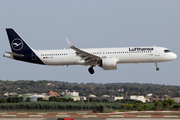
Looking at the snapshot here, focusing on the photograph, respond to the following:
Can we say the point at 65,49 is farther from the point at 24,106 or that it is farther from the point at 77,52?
the point at 24,106

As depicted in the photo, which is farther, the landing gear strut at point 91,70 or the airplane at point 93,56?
the landing gear strut at point 91,70

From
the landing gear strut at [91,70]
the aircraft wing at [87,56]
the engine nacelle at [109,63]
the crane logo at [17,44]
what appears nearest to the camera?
the aircraft wing at [87,56]

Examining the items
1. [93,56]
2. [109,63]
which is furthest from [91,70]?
[109,63]

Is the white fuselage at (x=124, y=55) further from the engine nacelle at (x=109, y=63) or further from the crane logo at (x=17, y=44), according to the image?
the crane logo at (x=17, y=44)

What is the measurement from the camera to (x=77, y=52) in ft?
116

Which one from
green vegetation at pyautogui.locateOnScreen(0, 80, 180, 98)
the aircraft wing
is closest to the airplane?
the aircraft wing

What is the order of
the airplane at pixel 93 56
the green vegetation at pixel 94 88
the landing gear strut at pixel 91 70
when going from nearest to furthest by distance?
the airplane at pixel 93 56
the landing gear strut at pixel 91 70
the green vegetation at pixel 94 88

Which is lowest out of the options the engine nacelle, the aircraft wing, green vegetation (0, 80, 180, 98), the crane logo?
green vegetation (0, 80, 180, 98)

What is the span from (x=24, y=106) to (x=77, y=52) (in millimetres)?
12683

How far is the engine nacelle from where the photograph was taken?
35.0m

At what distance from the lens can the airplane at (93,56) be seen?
1396 inches

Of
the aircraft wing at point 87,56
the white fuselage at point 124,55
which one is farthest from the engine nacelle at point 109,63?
the aircraft wing at point 87,56

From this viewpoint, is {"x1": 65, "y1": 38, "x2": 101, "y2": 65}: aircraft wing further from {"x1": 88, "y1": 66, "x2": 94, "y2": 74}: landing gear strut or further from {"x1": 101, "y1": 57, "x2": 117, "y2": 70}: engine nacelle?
{"x1": 88, "y1": 66, "x2": 94, "y2": 74}: landing gear strut

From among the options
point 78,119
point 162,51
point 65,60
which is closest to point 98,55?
point 65,60
